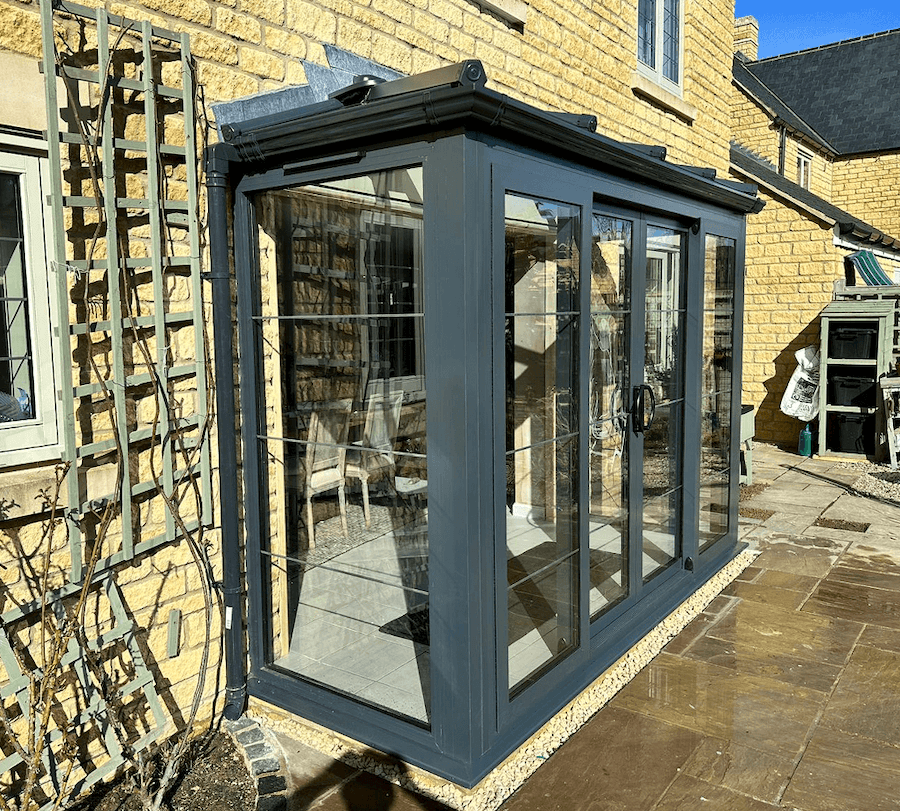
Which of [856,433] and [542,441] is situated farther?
[856,433]

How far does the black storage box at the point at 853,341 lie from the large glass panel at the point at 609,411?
24.6 ft

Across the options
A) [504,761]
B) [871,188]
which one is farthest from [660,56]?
[871,188]

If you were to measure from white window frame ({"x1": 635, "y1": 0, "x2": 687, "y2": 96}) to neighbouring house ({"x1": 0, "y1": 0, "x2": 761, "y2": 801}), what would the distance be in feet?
11.4

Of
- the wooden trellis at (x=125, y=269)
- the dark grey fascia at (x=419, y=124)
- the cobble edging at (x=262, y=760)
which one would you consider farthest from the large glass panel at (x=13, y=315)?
the cobble edging at (x=262, y=760)

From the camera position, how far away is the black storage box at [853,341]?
10711mm

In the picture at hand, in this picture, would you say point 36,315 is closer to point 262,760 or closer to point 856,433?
point 262,760

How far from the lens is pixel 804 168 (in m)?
15.8

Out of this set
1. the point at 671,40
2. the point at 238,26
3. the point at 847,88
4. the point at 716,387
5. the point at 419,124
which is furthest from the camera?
the point at 847,88

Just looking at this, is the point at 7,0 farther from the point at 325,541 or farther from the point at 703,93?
the point at 703,93

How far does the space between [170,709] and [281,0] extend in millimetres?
3310

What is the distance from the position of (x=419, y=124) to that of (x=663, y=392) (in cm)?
281

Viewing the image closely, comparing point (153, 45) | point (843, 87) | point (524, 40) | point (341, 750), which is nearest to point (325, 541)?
point (341, 750)

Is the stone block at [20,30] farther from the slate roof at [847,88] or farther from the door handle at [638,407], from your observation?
the slate roof at [847,88]

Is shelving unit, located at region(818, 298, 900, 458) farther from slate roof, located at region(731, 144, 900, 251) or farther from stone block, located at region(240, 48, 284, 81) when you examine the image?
stone block, located at region(240, 48, 284, 81)
